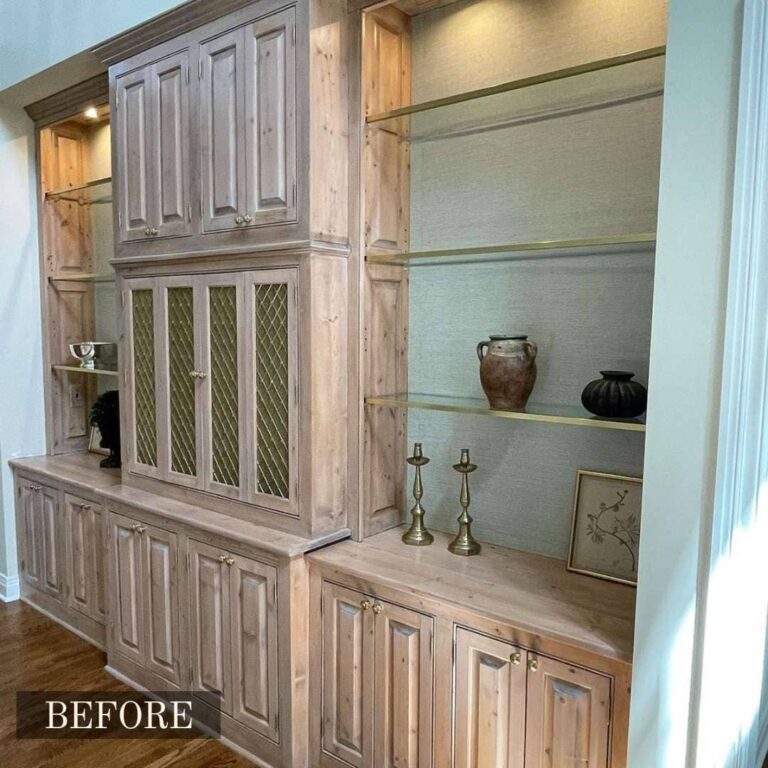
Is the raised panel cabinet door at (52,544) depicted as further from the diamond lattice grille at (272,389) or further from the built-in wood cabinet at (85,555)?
the diamond lattice grille at (272,389)

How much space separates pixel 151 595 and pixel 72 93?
8.18 feet

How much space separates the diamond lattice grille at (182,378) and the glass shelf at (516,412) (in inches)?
30.2

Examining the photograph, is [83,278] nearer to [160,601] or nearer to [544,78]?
[160,601]

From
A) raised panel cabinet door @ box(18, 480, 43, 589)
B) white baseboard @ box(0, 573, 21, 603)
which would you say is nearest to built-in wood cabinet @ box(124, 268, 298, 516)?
raised panel cabinet door @ box(18, 480, 43, 589)

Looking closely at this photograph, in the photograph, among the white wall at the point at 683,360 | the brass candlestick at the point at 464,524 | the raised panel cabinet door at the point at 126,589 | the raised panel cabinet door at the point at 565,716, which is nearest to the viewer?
the white wall at the point at 683,360

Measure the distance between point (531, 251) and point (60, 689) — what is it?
2.62m

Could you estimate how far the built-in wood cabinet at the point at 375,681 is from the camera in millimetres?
1939

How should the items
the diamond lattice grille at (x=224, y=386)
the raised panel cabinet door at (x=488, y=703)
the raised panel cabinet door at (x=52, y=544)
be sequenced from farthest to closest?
the raised panel cabinet door at (x=52, y=544) → the diamond lattice grille at (x=224, y=386) → the raised panel cabinet door at (x=488, y=703)

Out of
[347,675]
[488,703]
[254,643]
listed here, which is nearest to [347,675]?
[347,675]

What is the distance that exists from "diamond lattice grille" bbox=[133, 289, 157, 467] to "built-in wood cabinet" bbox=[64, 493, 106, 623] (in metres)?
0.44

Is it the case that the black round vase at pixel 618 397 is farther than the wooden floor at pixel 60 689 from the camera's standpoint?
No

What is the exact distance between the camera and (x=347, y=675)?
Answer: 2.12 metres

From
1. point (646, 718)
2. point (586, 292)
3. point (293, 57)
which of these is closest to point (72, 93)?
point (293, 57)

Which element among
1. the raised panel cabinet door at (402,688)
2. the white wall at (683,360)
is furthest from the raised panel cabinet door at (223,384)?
the white wall at (683,360)
